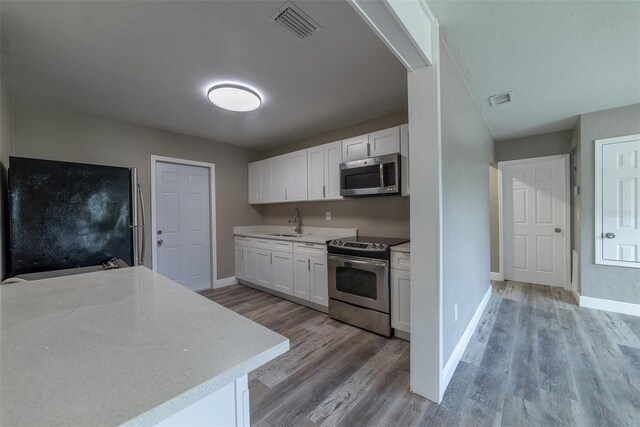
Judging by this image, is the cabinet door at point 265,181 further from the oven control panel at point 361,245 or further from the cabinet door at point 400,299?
the cabinet door at point 400,299

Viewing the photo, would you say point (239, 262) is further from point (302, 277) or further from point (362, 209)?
point (362, 209)

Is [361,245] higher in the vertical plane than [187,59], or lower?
lower

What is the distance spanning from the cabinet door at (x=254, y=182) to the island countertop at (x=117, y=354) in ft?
11.4

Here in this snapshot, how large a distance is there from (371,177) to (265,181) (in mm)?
2064

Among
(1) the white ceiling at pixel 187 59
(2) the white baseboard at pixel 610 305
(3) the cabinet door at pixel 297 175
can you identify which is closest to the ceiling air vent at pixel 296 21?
(1) the white ceiling at pixel 187 59

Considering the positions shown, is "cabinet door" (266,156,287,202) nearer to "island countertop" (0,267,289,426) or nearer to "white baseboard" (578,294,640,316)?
"island countertop" (0,267,289,426)

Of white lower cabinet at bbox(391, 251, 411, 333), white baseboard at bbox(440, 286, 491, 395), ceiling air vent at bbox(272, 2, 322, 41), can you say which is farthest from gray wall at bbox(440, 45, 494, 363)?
ceiling air vent at bbox(272, 2, 322, 41)

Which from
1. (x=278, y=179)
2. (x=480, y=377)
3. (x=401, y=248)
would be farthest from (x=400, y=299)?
(x=278, y=179)

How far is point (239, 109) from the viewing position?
2.52m

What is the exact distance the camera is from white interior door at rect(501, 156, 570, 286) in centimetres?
381

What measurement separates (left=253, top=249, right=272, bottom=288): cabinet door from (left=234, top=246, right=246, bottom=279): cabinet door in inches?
16.1

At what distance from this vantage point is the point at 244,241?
4.16m

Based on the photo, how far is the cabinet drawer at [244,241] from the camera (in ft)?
13.2

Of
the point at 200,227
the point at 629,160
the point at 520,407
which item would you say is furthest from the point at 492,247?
the point at 200,227
